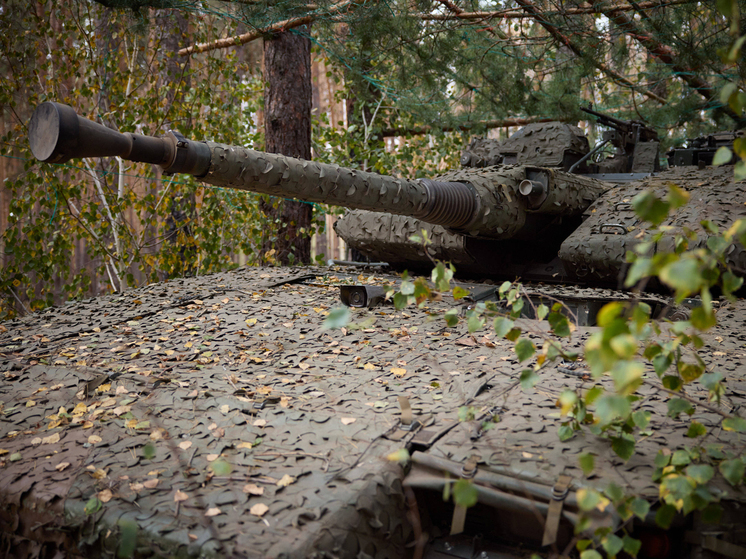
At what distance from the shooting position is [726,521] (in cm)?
186

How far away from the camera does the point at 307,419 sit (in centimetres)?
245

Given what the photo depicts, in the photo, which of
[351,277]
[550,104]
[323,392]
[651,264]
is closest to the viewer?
[651,264]

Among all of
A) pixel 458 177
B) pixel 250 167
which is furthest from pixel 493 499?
pixel 458 177

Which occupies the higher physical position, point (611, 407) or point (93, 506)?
point (611, 407)

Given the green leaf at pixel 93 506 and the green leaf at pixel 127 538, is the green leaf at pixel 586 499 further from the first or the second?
the green leaf at pixel 93 506

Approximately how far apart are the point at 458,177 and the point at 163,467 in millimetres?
3025

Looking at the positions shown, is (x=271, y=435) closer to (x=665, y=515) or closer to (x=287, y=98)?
(x=665, y=515)

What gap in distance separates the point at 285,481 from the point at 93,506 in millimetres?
596

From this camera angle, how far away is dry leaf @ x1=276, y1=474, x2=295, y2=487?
79.1 inches

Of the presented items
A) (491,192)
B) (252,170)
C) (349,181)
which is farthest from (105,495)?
(491,192)

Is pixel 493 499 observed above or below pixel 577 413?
below

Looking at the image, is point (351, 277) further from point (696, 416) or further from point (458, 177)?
point (696, 416)

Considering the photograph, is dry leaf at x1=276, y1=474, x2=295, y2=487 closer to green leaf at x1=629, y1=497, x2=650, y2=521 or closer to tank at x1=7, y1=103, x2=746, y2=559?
tank at x1=7, y1=103, x2=746, y2=559

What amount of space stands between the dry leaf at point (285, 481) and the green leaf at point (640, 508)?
3.37ft
